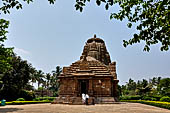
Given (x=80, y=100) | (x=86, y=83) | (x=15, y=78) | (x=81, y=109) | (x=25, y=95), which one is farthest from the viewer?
(x=25, y=95)

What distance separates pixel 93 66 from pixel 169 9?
1949 cm

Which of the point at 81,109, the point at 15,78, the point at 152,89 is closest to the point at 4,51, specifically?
the point at 81,109

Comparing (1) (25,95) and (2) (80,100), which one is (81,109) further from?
(1) (25,95)

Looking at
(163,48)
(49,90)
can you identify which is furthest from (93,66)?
(49,90)

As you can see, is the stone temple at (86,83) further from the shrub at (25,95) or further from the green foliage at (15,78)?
the shrub at (25,95)

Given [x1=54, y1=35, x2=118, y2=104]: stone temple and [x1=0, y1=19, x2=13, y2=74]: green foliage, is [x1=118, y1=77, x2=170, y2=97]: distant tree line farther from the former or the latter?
[x1=0, y1=19, x2=13, y2=74]: green foliage

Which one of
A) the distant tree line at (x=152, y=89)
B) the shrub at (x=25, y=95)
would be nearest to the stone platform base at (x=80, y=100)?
the shrub at (x=25, y=95)

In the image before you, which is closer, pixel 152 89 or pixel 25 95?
pixel 25 95

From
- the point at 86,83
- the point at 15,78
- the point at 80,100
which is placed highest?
the point at 15,78

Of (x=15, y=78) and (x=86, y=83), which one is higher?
(x=15, y=78)

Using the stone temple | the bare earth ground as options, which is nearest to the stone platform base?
the stone temple

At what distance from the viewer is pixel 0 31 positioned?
46.6ft

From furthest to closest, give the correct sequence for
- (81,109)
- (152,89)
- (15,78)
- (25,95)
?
(152,89) → (25,95) → (15,78) → (81,109)

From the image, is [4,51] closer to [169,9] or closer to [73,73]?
[73,73]
